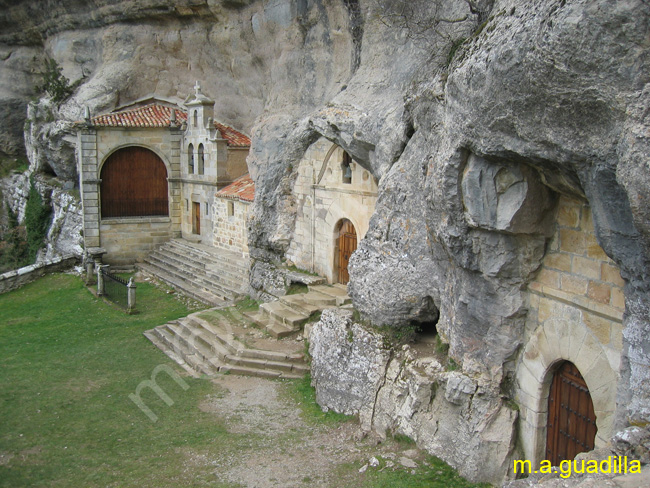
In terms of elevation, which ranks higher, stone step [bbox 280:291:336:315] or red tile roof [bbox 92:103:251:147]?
red tile roof [bbox 92:103:251:147]

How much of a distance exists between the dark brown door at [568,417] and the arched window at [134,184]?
2088 centimetres

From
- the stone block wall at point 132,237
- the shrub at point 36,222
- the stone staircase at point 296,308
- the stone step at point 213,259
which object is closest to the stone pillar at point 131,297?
the stone step at point 213,259

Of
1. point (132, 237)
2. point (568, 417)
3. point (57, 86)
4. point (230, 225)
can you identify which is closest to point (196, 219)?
point (132, 237)

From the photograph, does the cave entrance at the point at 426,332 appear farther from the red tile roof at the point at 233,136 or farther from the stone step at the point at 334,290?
the red tile roof at the point at 233,136

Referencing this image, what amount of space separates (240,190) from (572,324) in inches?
616

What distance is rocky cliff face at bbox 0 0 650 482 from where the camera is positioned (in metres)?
5.56

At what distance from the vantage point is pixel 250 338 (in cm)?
1410

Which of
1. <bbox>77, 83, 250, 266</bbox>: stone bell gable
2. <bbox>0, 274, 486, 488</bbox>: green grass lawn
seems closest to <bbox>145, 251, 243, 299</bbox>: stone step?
<bbox>77, 83, 250, 266</bbox>: stone bell gable

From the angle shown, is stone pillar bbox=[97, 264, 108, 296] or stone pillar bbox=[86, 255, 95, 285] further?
stone pillar bbox=[86, 255, 95, 285]

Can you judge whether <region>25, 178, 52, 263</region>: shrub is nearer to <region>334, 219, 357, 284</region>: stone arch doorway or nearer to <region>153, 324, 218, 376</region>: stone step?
<region>153, 324, 218, 376</region>: stone step

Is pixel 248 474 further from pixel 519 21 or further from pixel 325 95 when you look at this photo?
pixel 325 95

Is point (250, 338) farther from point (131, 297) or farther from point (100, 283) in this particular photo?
point (100, 283)

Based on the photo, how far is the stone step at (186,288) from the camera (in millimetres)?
19141

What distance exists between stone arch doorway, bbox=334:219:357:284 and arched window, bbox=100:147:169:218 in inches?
512
